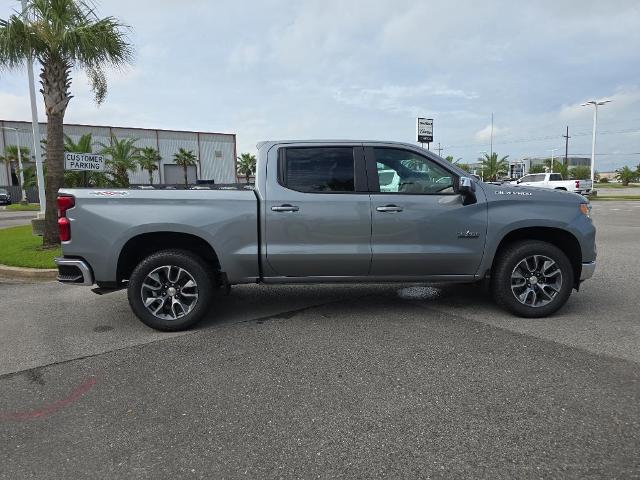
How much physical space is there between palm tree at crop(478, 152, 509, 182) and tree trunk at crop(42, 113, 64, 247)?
49683 mm

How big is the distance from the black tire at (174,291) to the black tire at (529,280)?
3.13m

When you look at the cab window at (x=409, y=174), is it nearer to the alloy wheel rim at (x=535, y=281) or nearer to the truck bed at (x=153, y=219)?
the alloy wheel rim at (x=535, y=281)

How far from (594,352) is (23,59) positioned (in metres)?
11.7

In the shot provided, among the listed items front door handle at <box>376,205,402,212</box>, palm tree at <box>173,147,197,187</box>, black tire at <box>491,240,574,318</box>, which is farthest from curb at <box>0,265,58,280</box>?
palm tree at <box>173,147,197,187</box>

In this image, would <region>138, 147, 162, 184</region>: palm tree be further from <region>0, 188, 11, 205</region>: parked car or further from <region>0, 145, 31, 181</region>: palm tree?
<region>0, 188, 11, 205</region>: parked car

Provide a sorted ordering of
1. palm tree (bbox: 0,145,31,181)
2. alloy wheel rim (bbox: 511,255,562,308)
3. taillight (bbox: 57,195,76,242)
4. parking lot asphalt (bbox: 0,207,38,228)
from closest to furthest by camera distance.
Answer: taillight (bbox: 57,195,76,242), alloy wheel rim (bbox: 511,255,562,308), parking lot asphalt (bbox: 0,207,38,228), palm tree (bbox: 0,145,31,181)

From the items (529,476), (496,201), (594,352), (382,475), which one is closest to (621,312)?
(594,352)

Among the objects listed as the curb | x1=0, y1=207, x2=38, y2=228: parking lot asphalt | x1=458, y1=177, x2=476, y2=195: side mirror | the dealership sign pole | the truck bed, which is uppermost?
the dealership sign pole

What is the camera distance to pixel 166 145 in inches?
2050

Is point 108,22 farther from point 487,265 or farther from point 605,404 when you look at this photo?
point 605,404

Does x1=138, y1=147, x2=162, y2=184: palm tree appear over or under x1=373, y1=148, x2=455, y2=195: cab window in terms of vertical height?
over

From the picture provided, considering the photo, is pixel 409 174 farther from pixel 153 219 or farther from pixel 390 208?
pixel 153 219

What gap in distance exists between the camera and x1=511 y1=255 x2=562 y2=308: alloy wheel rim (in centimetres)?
500

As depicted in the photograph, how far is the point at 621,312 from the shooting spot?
5258 mm
